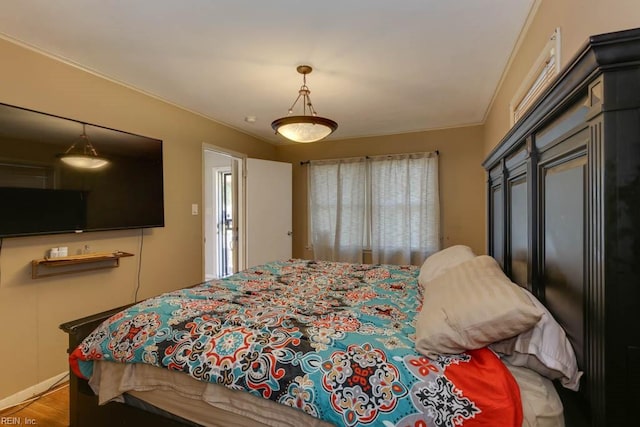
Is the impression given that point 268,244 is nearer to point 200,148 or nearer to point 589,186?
point 200,148

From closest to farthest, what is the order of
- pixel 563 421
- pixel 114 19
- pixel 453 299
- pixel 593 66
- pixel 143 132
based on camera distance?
pixel 593 66, pixel 563 421, pixel 453 299, pixel 114 19, pixel 143 132

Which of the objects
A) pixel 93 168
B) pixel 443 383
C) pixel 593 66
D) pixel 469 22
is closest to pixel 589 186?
pixel 593 66

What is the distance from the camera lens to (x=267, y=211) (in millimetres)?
4473

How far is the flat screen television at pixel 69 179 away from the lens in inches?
78.5

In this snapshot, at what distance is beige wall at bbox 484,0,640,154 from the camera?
3.41 ft

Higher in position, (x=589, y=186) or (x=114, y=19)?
(x=114, y=19)

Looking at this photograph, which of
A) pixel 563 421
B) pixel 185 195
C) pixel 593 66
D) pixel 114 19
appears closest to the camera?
pixel 593 66

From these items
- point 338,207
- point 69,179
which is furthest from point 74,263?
point 338,207

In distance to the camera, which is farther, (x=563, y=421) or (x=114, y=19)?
(x=114, y=19)

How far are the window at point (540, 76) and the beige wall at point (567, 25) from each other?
5cm

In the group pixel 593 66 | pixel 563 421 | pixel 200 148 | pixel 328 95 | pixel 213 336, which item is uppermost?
pixel 328 95

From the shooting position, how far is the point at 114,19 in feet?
6.10

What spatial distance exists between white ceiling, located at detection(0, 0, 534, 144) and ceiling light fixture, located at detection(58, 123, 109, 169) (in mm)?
628

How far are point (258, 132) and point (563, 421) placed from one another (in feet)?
14.1
